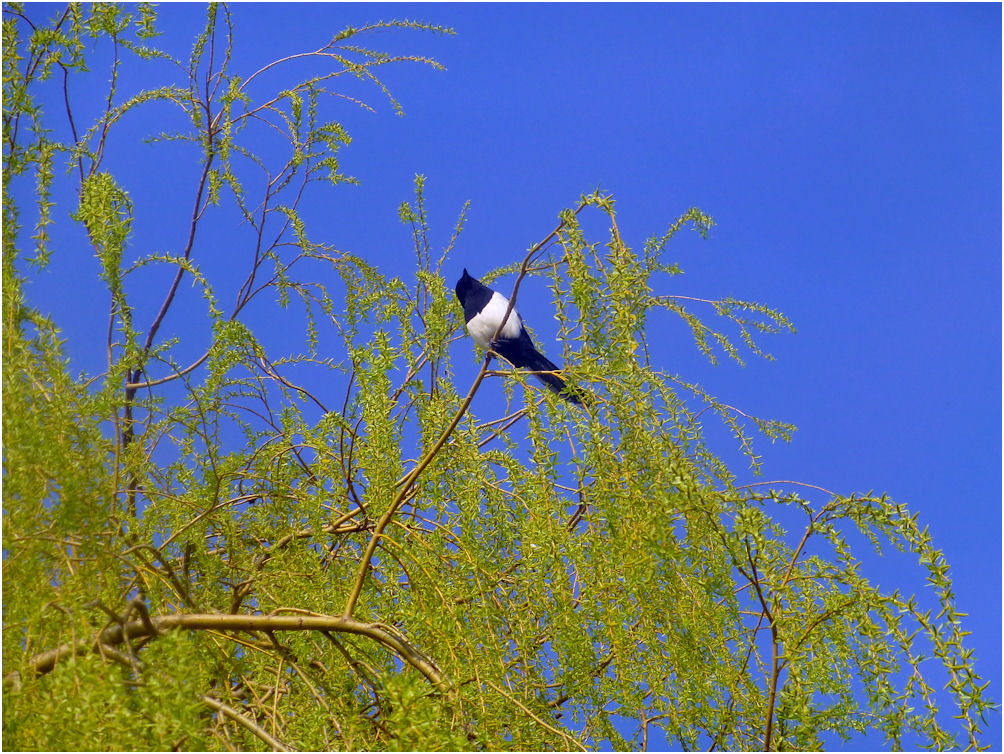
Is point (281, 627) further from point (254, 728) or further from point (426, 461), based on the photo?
point (426, 461)

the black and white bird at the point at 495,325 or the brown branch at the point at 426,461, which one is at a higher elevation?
the black and white bird at the point at 495,325

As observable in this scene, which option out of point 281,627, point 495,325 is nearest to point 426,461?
point 281,627

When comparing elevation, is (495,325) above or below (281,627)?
above

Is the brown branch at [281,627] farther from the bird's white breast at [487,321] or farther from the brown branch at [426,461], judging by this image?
the bird's white breast at [487,321]

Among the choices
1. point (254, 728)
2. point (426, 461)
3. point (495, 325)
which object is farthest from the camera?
point (495, 325)

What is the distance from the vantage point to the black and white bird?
6.70ft

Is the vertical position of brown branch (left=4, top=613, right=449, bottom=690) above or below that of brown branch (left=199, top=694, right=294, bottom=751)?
above

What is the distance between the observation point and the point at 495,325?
241 centimetres

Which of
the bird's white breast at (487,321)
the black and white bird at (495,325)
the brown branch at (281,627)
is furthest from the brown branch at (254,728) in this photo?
the bird's white breast at (487,321)

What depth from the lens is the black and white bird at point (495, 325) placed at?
2043 mm

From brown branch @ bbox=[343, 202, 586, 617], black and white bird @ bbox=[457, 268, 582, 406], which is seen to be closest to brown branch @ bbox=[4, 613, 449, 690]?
brown branch @ bbox=[343, 202, 586, 617]

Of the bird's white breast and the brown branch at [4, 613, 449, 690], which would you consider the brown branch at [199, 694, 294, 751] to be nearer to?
the brown branch at [4, 613, 449, 690]

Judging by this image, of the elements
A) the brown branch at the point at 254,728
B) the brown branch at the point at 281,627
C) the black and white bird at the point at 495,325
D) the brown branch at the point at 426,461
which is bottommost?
the brown branch at the point at 254,728

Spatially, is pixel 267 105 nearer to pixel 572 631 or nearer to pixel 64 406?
pixel 64 406
